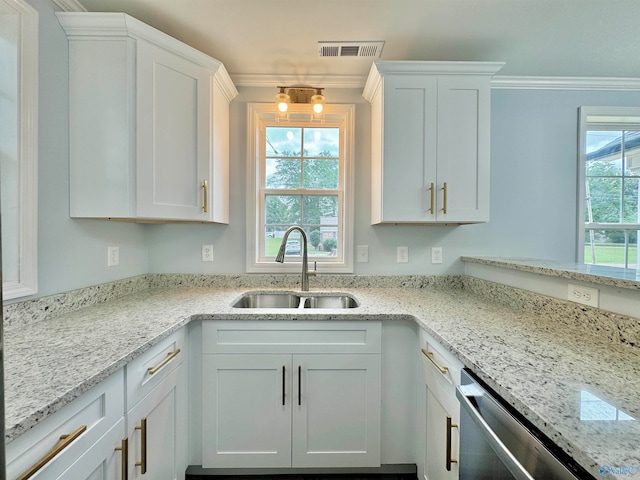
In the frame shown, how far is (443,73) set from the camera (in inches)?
67.1

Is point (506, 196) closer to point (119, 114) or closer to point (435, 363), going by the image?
point (435, 363)

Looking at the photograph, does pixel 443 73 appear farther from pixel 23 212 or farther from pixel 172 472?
pixel 172 472

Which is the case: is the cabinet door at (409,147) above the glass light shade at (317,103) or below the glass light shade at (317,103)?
below

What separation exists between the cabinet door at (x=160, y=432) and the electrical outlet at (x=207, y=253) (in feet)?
2.85

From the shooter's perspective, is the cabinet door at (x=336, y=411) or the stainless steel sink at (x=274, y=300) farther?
the stainless steel sink at (x=274, y=300)

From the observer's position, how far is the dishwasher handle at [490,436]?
0.66m

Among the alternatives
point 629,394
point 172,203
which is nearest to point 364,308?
point 629,394

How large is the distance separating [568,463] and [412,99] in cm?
173

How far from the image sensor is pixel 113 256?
5.52ft

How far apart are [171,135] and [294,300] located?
4.08ft

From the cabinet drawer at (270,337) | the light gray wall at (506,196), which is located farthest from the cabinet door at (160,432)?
the light gray wall at (506,196)

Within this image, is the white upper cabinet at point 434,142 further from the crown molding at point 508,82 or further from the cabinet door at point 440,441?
the cabinet door at point 440,441

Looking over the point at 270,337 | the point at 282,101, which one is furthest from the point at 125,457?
the point at 282,101

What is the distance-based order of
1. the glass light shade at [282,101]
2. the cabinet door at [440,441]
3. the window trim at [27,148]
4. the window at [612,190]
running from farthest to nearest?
1. the window at [612,190]
2. the glass light shade at [282,101]
3. the window trim at [27,148]
4. the cabinet door at [440,441]
